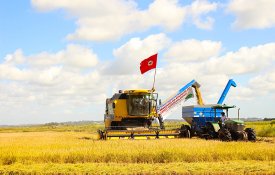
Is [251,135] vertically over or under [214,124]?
under

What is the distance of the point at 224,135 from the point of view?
872 inches

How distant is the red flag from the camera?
26984 mm

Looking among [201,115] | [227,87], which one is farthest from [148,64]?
[227,87]

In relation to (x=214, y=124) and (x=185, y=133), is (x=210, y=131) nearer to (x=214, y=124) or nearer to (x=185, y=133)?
(x=214, y=124)

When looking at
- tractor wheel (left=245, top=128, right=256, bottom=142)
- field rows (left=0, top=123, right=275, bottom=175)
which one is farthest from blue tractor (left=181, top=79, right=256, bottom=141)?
field rows (left=0, top=123, right=275, bottom=175)

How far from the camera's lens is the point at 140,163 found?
45.0 feet

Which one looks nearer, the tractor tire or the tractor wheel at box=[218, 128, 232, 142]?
the tractor wheel at box=[218, 128, 232, 142]

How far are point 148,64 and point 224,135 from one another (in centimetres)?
735

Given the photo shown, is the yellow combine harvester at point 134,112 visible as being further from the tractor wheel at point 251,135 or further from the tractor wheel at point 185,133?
the tractor wheel at point 251,135

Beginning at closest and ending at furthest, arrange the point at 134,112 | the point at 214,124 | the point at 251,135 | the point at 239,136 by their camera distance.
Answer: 1. the point at 239,136
2. the point at 251,135
3. the point at 214,124
4. the point at 134,112

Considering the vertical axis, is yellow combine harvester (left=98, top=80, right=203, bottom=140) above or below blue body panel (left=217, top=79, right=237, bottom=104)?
below

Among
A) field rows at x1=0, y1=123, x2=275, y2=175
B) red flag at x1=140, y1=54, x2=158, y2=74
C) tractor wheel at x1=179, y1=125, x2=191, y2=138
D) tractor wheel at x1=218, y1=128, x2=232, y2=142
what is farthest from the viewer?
red flag at x1=140, y1=54, x2=158, y2=74

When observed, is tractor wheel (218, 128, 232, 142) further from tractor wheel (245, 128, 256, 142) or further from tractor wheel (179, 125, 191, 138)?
tractor wheel (179, 125, 191, 138)

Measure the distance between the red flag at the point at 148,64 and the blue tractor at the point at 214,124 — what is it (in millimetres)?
3632
